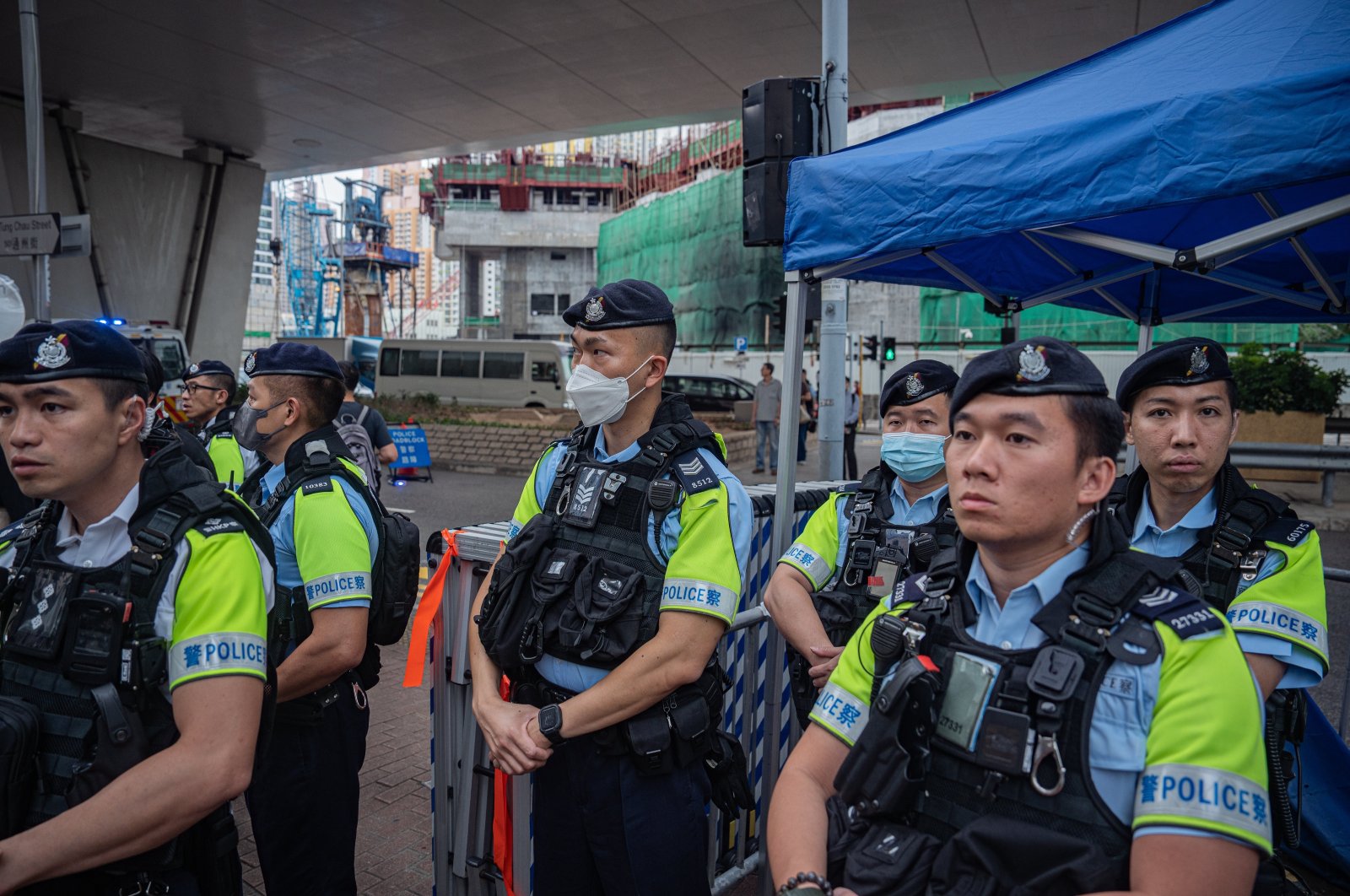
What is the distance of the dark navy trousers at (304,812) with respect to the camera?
276cm

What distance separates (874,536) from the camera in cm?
327

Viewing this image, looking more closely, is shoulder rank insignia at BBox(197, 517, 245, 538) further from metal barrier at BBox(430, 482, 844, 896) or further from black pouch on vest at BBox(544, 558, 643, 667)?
metal barrier at BBox(430, 482, 844, 896)

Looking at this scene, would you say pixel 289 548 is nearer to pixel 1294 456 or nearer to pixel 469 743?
pixel 469 743

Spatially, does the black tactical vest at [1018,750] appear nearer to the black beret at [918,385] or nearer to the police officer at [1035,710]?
the police officer at [1035,710]

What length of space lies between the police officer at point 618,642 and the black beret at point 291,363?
1.20 meters

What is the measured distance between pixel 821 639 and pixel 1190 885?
1.64m

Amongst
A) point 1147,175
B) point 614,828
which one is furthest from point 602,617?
point 1147,175

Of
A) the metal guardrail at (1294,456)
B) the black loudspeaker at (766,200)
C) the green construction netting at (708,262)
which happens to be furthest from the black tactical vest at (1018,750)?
the green construction netting at (708,262)

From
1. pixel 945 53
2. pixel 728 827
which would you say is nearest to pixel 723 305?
pixel 945 53

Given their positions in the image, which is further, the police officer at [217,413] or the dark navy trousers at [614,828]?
the police officer at [217,413]

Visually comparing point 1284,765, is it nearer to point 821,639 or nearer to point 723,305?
point 821,639

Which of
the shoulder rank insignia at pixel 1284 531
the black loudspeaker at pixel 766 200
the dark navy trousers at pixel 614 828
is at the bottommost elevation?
the dark navy trousers at pixel 614 828

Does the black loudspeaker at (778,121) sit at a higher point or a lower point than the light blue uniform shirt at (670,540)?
higher

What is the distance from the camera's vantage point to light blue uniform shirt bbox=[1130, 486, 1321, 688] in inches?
96.3
